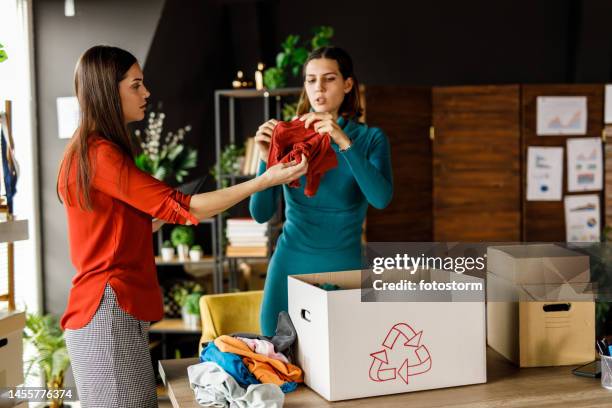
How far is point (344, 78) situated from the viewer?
2.39 metres

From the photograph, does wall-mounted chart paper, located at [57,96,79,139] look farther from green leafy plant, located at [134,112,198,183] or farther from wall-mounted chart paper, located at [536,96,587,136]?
wall-mounted chart paper, located at [536,96,587,136]

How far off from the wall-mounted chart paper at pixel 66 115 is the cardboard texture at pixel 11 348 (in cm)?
200

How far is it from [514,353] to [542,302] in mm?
158

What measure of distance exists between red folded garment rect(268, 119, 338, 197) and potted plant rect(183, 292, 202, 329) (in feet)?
9.77

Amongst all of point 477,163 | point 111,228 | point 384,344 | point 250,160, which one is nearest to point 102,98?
point 111,228

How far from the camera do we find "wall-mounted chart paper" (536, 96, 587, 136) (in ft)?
18.0

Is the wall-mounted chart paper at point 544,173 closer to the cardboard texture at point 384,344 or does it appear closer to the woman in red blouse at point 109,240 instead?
the cardboard texture at point 384,344

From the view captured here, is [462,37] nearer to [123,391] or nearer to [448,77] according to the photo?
[448,77]

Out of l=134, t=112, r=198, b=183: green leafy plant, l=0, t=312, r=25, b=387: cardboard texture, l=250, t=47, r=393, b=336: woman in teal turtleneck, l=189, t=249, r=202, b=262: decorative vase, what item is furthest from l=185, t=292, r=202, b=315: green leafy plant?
l=250, t=47, r=393, b=336: woman in teal turtleneck

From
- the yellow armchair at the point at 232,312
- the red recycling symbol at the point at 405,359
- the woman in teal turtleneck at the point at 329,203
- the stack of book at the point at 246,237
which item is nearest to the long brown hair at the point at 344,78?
the woman in teal turtleneck at the point at 329,203

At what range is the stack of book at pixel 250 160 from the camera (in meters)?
5.10

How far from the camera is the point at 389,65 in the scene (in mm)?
6402

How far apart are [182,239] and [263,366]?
3.39m

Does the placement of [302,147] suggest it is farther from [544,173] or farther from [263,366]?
[544,173]
